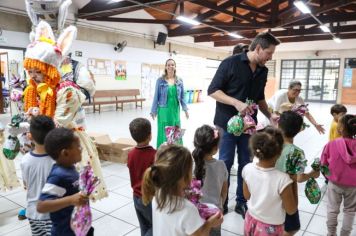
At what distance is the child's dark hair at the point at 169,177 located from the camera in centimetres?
105

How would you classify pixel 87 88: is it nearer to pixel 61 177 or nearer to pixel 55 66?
pixel 55 66

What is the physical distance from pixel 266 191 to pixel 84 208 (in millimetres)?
897

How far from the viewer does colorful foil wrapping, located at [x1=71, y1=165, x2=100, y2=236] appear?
3.72ft

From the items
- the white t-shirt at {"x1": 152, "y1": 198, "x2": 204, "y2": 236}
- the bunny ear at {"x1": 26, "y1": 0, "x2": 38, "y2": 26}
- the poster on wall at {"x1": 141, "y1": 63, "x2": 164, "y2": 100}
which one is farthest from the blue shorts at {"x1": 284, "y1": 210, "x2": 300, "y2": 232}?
the poster on wall at {"x1": 141, "y1": 63, "x2": 164, "y2": 100}

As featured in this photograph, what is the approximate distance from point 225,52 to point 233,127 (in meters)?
16.4

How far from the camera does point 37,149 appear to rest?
157 centimetres

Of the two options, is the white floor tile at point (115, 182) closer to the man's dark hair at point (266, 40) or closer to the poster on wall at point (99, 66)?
the man's dark hair at point (266, 40)

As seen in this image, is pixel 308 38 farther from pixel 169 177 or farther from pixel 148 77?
pixel 169 177

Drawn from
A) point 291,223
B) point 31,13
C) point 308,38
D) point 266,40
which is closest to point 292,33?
point 308,38

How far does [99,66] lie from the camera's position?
9.48 meters

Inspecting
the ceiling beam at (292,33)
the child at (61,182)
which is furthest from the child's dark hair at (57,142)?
the ceiling beam at (292,33)

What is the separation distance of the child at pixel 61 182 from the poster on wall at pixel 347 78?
16.6m

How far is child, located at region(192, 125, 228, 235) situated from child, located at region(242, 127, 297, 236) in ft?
0.53

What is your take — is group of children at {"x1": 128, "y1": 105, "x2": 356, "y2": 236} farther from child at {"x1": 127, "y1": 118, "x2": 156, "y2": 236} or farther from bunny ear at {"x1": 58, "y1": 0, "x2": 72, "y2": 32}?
bunny ear at {"x1": 58, "y1": 0, "x2": 72, "y2": 32}
